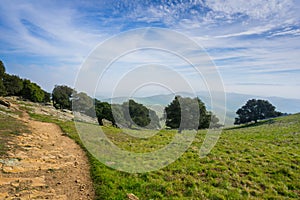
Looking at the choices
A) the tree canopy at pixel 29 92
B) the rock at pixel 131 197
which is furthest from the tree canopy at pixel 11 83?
the rock at pixel 131 197

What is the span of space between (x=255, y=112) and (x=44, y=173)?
3399 inches

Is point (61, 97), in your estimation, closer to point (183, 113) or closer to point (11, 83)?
point (11, 83)

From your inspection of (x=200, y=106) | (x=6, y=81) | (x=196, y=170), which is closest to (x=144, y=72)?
(x=196, y=170)

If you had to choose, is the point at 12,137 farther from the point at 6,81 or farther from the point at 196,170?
the point at 6,81

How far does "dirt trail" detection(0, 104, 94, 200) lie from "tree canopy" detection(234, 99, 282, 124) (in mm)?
81607

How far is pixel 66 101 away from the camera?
65938mm

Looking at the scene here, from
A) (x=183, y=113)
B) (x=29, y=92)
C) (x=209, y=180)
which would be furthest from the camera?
(x=29, y=92)

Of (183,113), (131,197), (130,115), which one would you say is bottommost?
(131,197)

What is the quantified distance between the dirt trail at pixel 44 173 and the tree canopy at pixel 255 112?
8161 cm

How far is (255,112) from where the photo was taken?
7962 centimetres

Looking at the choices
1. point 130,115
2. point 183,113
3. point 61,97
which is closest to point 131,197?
point 183,113

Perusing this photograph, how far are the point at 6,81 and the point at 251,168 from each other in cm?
5863

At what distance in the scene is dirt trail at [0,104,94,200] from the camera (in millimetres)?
7656

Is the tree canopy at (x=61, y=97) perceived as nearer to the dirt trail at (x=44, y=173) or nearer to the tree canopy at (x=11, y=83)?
the tree canopy at (x=11, y=83)
